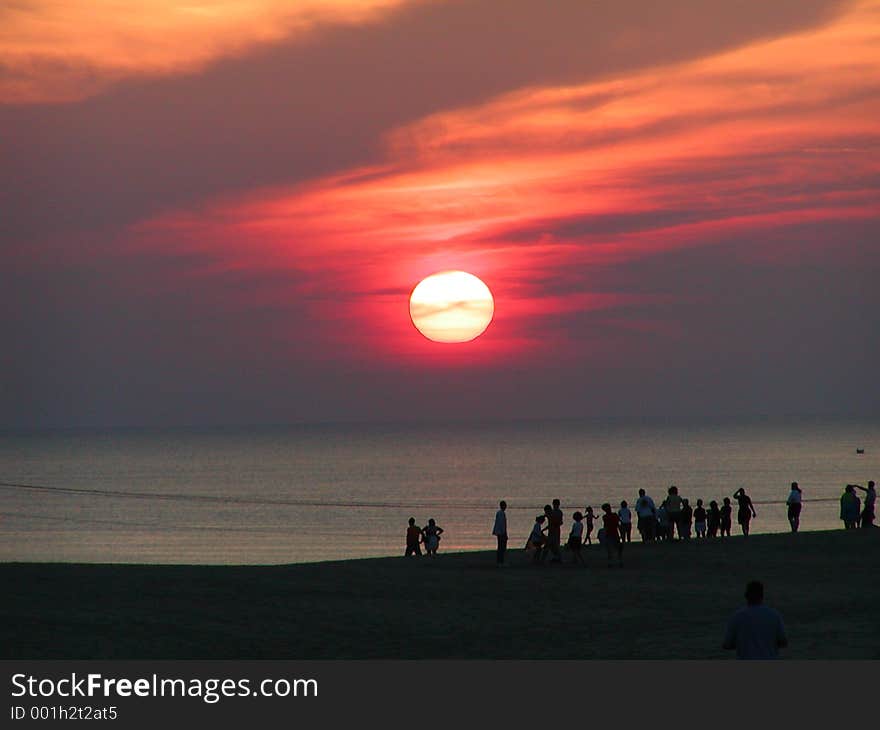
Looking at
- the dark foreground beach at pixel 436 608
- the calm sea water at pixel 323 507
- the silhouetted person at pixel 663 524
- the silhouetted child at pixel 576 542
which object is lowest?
the dark foreground beach at pixel 436 608

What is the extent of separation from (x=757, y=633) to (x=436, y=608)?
37.8ft

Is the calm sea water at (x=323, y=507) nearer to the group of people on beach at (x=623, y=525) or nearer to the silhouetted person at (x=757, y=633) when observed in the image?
the group of people on beach at (x=623, y=525)

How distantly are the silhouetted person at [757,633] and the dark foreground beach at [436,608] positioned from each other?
554cm

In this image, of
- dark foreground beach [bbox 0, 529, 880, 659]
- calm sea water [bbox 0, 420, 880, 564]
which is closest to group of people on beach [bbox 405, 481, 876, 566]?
dark foreground beach [bbox 0, 529, 880, 659]

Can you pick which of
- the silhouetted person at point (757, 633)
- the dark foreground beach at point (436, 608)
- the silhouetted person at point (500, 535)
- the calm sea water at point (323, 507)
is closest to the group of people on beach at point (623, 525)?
the silhouetted person at point (500, 535)

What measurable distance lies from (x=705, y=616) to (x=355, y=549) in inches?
2785

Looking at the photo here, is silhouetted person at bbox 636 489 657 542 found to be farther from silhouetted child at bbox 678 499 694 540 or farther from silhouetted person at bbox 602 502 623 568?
silhouetted person at bbox 602 502 623 568

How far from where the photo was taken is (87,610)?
68.2 feet

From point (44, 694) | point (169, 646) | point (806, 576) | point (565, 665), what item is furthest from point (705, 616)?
point (44, 694)

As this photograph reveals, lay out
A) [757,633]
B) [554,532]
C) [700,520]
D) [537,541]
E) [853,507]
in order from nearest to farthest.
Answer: [757,633] < [554,532] < [537,541] < [853,507] < [700,520]

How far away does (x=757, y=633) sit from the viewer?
12.0 metres

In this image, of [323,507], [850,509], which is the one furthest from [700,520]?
[323,507]

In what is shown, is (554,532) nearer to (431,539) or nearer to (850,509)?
(431,539)

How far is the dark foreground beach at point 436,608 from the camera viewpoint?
61.4 feet
